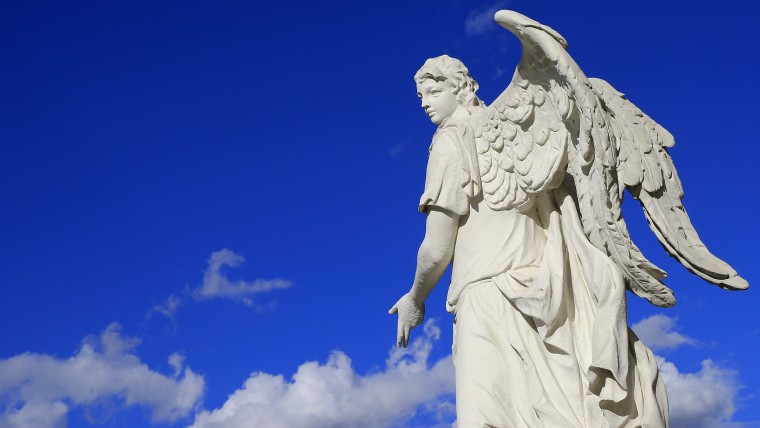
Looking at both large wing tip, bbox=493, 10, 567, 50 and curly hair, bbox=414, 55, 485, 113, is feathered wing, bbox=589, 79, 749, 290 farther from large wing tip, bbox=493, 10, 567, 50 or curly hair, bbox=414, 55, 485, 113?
curly hair, bbox=414, 55, 485, 113

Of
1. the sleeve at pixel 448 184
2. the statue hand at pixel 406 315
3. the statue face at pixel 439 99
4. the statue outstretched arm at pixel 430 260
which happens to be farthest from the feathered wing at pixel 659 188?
the statue hand at pixel 406 315

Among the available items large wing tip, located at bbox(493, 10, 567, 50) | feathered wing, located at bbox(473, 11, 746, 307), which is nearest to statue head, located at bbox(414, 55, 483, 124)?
feathered wing, located at bbox(473, 11, 746, 307)

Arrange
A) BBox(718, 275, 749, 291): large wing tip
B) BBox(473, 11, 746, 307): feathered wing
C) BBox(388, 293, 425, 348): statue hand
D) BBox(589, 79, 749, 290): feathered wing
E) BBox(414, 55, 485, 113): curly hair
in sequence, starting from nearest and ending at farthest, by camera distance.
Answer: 1. BBox(718, 275, 749, 291): large wing tip
2. BBox(589, 79, 749, 290): feathered wing
3. BBox(473, 11, 746, 307): feathered wing
4. BBox(414, 55, 485, 113): curly hair
5. BBox(388, 293, 425, 348): statue hand

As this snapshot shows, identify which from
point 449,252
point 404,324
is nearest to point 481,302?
point 449,252

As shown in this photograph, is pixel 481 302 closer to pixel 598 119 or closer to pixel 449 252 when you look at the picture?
pixel 449 252

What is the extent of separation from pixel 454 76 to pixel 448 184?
94 centimetres

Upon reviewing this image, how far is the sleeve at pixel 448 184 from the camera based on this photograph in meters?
7.21

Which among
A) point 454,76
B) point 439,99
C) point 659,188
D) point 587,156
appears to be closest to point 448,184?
point 439,99

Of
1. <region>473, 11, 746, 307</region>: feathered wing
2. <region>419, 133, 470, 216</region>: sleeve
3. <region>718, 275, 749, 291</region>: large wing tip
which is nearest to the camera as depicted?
<region>718, 275, 749, 291</region>: large wing tip

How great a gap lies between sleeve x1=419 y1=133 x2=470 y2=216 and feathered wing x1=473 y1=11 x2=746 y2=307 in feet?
1.11

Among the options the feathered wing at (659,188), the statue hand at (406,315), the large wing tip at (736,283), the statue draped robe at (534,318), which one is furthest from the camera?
the statue hand at (406,315)

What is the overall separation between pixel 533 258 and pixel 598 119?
49.1 inches

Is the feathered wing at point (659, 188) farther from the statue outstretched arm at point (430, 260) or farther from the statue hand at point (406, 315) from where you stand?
the statue hand at point (406, 315)

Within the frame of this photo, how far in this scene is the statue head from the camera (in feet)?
25.1
